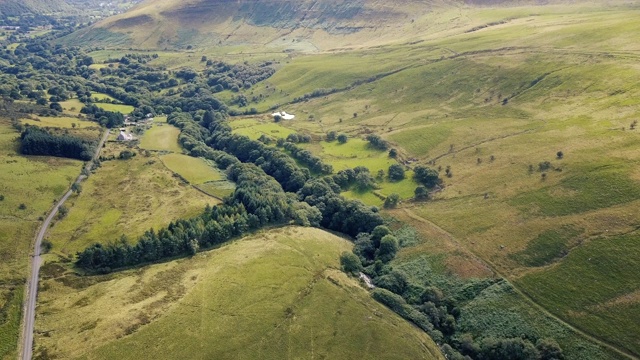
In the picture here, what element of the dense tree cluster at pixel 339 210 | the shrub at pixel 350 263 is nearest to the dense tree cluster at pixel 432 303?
the shrub at pixel 350 263

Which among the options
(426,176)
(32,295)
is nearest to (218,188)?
(32,295)

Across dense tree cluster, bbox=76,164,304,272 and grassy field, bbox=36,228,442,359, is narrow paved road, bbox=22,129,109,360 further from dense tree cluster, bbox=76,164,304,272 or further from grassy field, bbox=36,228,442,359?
dense tree cluster, bbox=76,164,304,272

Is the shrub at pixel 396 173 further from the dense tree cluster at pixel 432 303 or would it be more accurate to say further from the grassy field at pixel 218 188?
the grassy field at pixel 218 188

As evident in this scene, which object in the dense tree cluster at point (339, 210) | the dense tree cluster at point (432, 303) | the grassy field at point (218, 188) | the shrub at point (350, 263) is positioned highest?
the grassy field at point (218, 188)

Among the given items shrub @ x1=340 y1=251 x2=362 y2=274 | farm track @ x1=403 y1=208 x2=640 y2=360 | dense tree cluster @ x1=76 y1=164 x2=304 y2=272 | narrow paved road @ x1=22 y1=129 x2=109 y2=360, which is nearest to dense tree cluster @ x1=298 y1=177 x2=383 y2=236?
dense tree cluster @ x1=76 y1=164 x2=304 y2=272

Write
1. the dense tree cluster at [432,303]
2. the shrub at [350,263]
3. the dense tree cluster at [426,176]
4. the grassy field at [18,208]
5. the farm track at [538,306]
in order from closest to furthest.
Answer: the farm track at [538,306]
the grassy field at [18,208]
the dense tree cluster at [432,303]
the shrub at [350,263]
the dense tree cluster at [426,176]

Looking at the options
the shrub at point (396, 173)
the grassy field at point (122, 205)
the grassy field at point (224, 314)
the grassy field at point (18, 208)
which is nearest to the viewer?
the grassy field at point (224, 314)

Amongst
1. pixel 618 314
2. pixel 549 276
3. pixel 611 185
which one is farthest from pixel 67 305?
pixel 611 185
